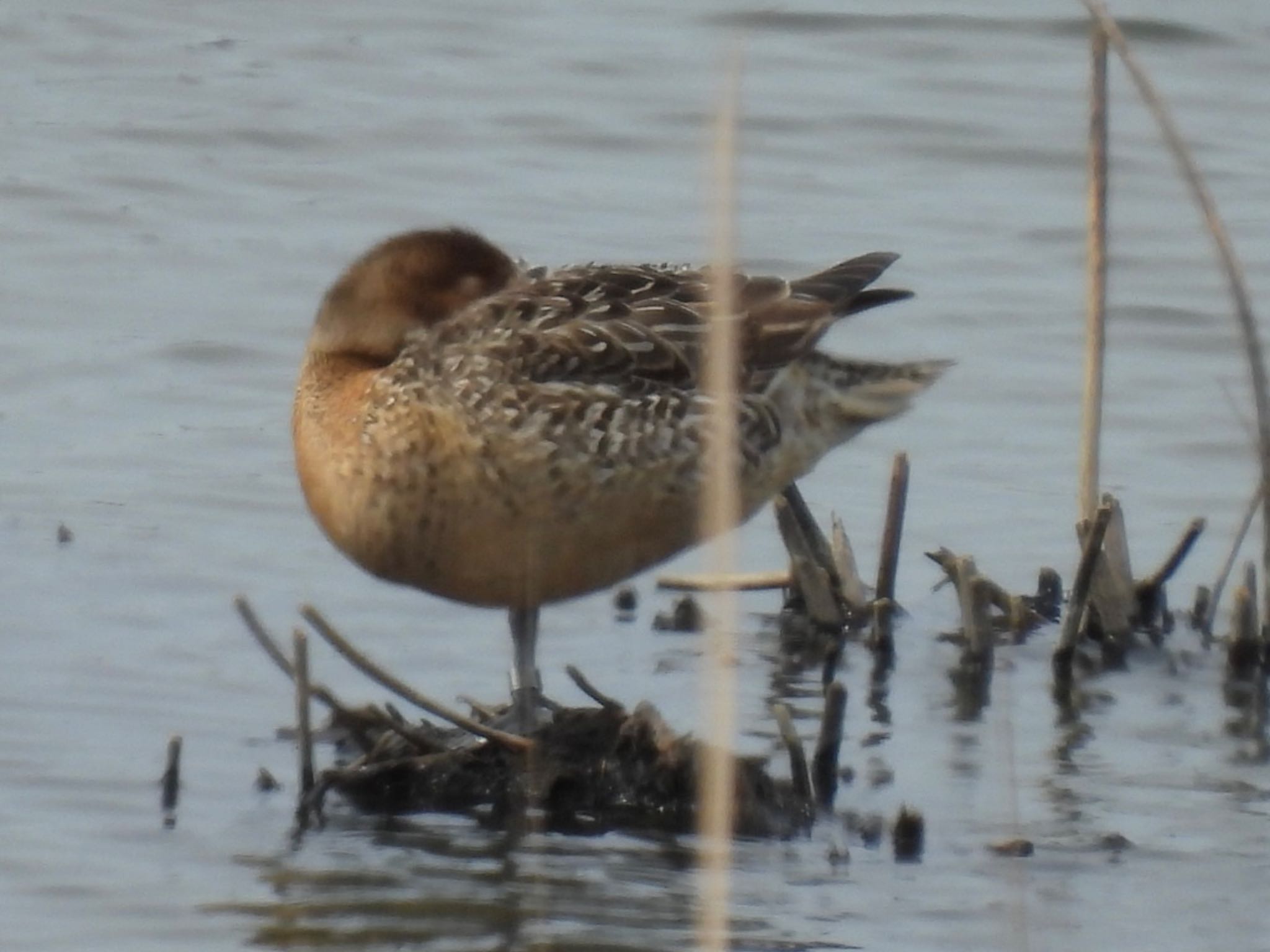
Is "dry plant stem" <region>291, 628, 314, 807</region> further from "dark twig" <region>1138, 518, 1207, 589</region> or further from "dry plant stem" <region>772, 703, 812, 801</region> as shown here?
"dark twig" <region>1138, 518, 1207, 589</region>

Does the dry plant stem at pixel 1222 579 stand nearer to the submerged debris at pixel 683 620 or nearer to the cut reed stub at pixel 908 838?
the submerged debris at pixel 683 620

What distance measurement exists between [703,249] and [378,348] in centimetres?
340

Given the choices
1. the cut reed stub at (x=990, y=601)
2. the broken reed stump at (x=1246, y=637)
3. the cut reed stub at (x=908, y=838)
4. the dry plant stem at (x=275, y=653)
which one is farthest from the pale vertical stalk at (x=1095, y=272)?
the dry plant stem at (x=275, y=653)

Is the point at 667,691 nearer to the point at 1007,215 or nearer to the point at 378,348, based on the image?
the point at 378,348

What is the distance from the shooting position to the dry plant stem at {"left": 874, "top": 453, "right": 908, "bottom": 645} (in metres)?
7.29

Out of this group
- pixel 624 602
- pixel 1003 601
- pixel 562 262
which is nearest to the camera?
pixel 1003 601

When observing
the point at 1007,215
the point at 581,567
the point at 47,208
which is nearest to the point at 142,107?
the point at 47,208

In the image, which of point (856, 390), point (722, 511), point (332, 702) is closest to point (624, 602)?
point (856, 390)

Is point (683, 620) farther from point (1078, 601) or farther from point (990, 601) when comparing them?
point (1078, 601)

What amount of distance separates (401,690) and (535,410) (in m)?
0.76

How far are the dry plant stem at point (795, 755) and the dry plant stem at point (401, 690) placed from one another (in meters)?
0.53

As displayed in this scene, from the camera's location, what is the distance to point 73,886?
18.4ft

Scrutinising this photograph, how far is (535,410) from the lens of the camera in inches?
243

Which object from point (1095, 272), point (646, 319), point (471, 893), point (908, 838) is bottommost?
point (471, 893)
